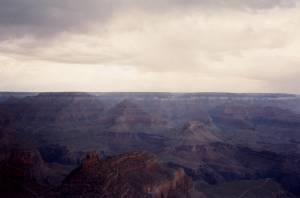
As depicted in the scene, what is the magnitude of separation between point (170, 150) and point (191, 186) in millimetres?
66291

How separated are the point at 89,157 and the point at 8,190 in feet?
57.9

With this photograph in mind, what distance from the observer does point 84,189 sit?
91.8 m

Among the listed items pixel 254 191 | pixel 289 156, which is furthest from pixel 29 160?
pixel 289 156

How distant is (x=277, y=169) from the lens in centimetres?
17088

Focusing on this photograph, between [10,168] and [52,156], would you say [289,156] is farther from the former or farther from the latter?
[10,168]

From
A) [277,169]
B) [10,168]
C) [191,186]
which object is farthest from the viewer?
[277,169]

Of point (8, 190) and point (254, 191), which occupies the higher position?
point (8, 190)

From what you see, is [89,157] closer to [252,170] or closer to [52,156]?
[252,170]

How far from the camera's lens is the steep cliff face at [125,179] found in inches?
3659

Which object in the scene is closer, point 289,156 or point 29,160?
point 29,160

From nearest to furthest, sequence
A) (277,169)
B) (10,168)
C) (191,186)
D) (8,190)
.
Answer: (8,190), (10,168), (191,186), (277,169)

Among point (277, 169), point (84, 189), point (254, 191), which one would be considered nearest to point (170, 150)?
point (277, 169)

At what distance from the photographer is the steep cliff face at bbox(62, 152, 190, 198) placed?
92.9 metres

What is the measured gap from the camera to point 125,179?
102 metres
